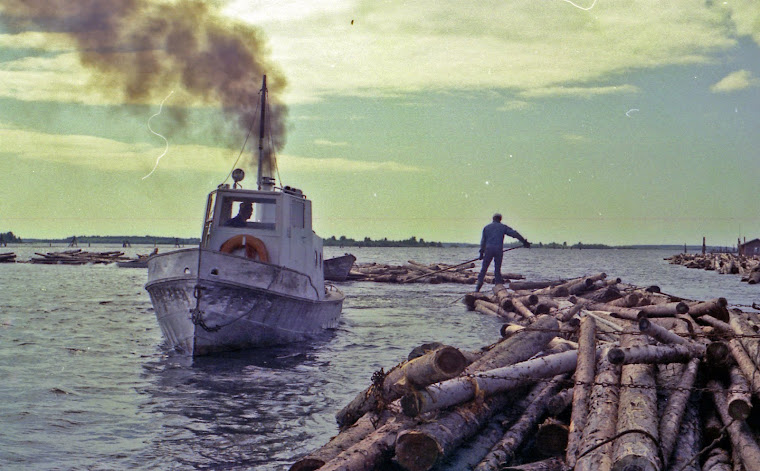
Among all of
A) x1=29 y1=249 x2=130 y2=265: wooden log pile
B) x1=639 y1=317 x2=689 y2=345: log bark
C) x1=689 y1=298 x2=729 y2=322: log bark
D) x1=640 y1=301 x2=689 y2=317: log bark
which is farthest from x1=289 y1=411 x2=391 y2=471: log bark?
x1=29 y1=249 x2=130 y2=265: wooden log pile

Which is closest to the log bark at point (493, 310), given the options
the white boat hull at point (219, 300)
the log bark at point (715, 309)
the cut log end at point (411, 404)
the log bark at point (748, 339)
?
the log bark at point (715, 309)

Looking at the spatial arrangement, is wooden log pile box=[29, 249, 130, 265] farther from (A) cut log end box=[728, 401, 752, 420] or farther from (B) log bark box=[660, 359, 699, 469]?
(A) cut log end box=[728, 401, 752, 420]

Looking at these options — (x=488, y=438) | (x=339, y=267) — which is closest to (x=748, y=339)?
(x=488, y=438)

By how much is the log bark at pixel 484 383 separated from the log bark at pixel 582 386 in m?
0.22

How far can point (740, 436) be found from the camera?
5887 millimetres

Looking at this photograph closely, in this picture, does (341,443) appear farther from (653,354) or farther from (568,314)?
(568,314)

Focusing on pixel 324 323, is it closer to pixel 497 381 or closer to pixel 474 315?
pixel 474 315

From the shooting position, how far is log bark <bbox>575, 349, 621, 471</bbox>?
5.33 metres

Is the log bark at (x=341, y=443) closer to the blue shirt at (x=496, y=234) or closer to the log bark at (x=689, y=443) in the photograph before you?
the log bark at (x=689, y=443)

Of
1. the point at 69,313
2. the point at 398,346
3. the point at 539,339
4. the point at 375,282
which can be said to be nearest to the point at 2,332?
the point at 69,313

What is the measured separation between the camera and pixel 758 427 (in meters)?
6.18

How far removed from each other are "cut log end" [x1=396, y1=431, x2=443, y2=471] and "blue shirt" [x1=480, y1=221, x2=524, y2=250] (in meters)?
16.8

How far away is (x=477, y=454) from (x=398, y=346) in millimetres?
9630

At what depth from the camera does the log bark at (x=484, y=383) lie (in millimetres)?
6242
